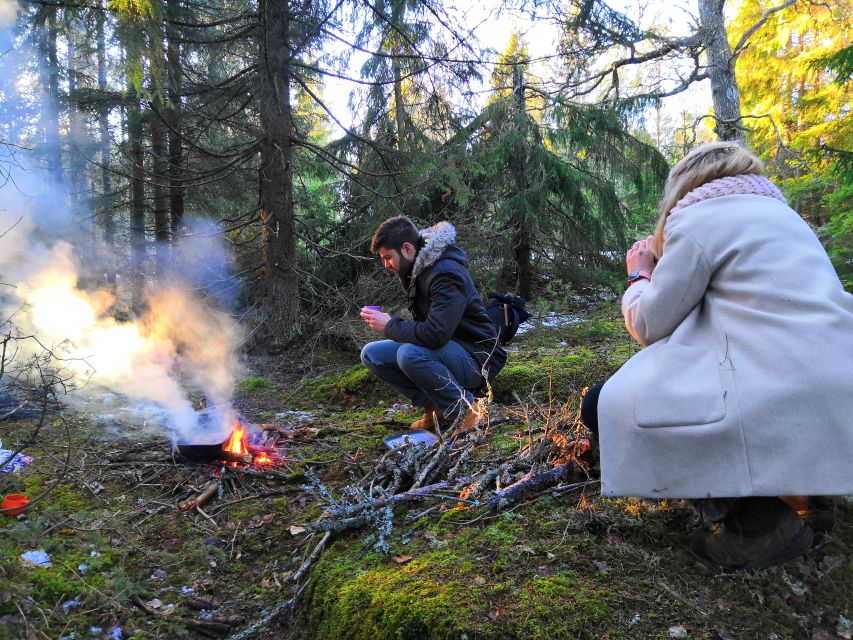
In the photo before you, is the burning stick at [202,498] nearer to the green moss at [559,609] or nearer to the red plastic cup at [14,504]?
the red plastic cup at [14,504]

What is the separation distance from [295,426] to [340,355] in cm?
229

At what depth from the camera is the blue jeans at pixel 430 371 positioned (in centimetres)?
383

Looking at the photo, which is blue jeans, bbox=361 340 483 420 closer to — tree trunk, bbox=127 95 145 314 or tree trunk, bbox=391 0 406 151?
tree trunk, bbox=391 0 406 151

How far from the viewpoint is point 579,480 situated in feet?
8.70

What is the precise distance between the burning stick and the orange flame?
24cm

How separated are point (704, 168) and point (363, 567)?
218 centimetres

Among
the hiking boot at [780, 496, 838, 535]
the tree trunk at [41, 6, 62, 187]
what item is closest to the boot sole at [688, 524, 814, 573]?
the hiking boot at [780, 496, 838, 535]

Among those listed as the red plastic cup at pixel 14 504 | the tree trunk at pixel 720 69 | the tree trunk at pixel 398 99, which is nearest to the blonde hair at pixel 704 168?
the red plastic cup at pixel 14 504

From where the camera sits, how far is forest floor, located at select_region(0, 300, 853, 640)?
5.91ft

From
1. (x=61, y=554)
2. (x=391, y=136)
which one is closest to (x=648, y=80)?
(x=391, y=136)

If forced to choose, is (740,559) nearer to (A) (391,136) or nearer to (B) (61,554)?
(B) (61,554)

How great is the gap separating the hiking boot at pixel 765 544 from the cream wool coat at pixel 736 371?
32 cm

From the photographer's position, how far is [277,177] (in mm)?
6594

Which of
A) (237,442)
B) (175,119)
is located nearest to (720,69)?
(175,119)
